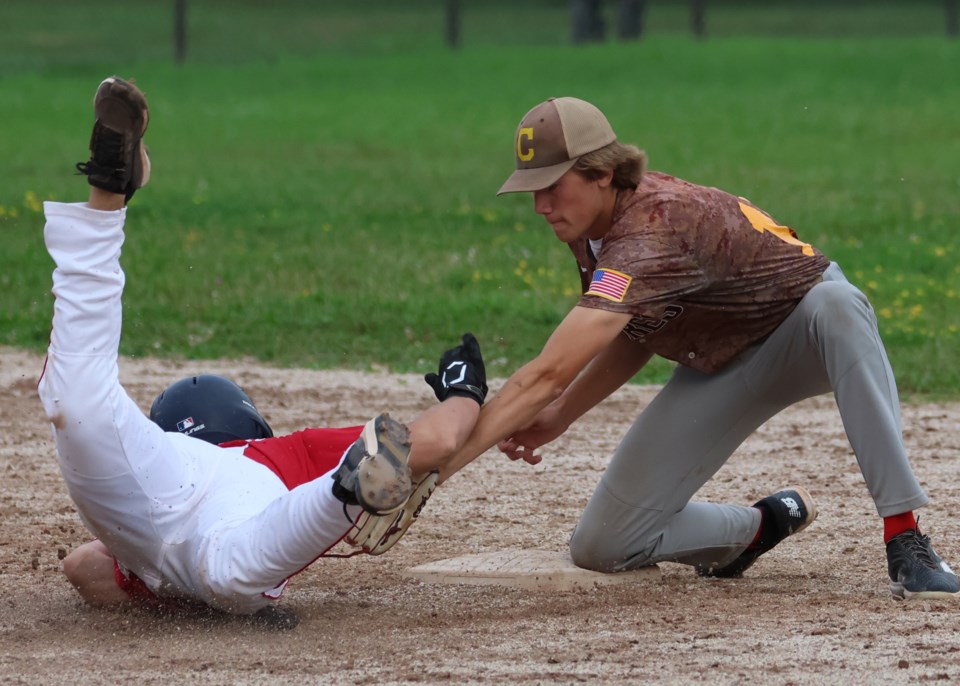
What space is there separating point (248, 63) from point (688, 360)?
23.8 meters

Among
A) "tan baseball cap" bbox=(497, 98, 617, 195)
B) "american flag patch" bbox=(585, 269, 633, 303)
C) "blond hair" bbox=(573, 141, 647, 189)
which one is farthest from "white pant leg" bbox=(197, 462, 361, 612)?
"blond hair" bbox=(573, 141, 647, 189)

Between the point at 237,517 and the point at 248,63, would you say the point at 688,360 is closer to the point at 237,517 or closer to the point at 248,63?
the point at 237,517

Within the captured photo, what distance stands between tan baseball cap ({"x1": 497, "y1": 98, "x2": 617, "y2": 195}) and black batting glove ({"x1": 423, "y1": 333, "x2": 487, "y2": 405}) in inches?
20.0

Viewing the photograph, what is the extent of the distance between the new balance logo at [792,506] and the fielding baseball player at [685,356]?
0.5 inches

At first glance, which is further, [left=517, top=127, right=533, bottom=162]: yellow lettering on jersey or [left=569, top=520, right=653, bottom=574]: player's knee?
[left=569, top=520, right=653, bottom=574]: player's knee

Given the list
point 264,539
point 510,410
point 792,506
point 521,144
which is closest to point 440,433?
point 510,410

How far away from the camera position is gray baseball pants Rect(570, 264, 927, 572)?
16.4ft

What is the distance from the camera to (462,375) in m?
4.84

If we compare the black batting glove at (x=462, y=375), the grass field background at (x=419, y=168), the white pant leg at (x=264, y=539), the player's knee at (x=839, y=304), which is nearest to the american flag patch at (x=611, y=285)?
the black batting glove at (x=462, y=375)

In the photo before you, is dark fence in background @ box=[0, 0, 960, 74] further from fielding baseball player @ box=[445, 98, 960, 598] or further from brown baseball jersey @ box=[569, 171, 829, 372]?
brown baseball jersey @ box=[569, 171, 829, 372]

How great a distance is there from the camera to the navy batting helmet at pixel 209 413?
5.35m

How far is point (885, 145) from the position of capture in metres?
18.3

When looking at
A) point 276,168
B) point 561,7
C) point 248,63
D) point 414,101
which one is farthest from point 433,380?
point 561,7

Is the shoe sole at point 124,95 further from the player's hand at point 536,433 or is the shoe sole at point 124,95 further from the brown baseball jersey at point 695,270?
the player's hand at point 536,433
